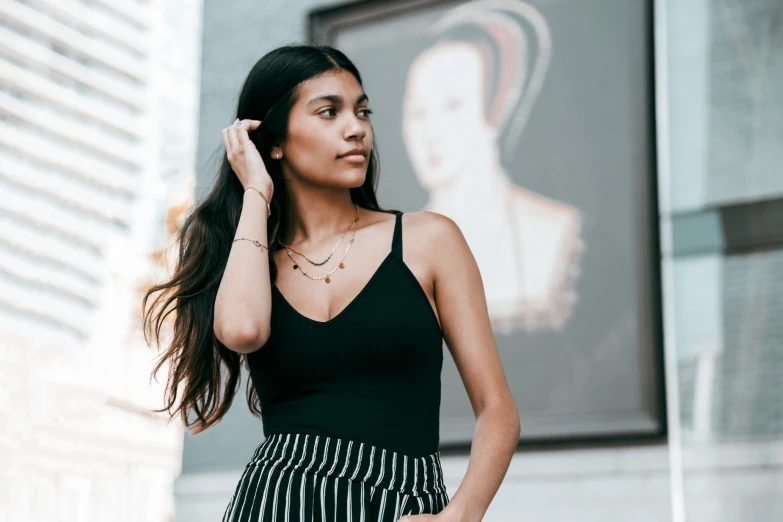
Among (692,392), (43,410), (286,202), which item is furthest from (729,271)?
(43,410)

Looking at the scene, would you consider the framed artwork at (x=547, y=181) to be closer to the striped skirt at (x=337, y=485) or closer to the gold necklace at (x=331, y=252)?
the gold necklace at (x=331, y=252)

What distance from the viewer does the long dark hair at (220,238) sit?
5.09 ft

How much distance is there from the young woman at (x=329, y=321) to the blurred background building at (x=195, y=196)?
644mm

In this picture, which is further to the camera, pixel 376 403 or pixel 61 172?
pixel 61 172

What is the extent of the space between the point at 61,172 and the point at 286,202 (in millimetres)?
1993

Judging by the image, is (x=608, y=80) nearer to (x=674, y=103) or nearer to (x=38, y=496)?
(x=674, y=103)

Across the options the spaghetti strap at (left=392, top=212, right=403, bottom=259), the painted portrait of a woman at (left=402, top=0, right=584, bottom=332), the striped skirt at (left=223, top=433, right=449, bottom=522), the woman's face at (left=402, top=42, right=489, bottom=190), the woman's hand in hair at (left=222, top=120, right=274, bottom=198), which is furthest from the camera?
the woman's face at (left=402, top=42, right=489, bottom=190)

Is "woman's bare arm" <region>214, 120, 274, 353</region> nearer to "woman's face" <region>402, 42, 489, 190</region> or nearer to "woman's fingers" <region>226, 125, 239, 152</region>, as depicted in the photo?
"woman's fingers" <region>226, 125, 239, 152</region>

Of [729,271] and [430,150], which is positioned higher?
[430,150]

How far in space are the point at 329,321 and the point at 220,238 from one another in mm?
315

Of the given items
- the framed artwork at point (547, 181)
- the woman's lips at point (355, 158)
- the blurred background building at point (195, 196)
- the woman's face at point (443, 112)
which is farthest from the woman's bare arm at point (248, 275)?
the woman's face at point (443, 112)

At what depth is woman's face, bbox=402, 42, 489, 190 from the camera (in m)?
3.16

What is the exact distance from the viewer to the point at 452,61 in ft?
10.6

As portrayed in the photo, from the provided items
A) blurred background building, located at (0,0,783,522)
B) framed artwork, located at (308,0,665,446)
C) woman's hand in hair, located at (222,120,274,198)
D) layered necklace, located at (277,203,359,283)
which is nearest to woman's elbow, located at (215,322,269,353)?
layered necklace, located at (277,203,359,283)
